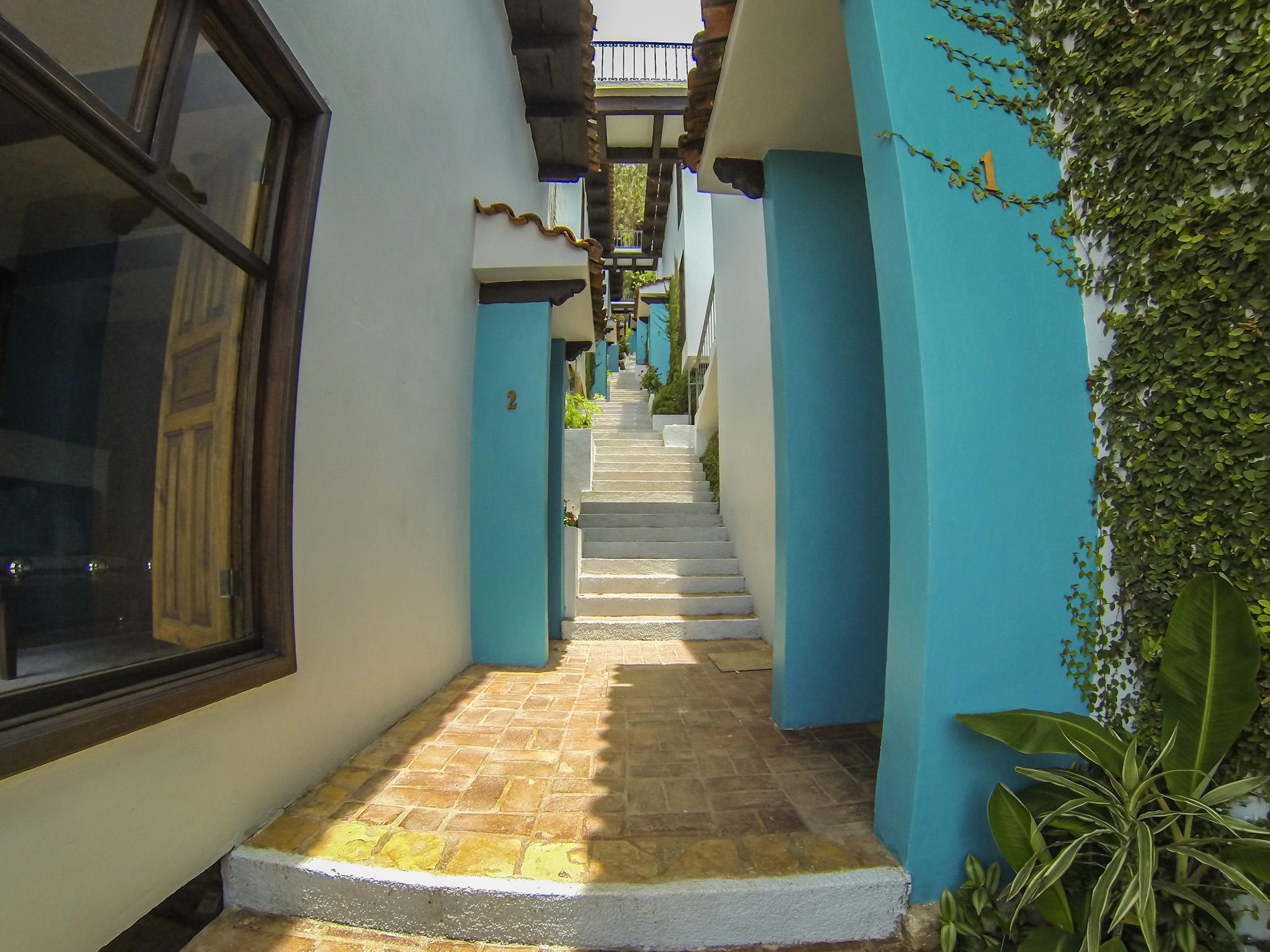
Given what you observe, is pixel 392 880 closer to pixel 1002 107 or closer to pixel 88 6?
pixel 88 6

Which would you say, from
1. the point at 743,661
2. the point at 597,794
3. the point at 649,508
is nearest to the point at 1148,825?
the point at 597,794

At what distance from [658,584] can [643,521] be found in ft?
4.14

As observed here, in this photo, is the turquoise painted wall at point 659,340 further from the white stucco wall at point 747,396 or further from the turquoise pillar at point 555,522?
the turquoise pillar at point 555,522

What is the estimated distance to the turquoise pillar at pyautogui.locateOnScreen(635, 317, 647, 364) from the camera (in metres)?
18.8

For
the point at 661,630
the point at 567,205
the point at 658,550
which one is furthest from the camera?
the point at 567,205

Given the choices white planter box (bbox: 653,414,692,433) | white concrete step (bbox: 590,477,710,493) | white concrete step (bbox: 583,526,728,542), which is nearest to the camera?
white concrete step (bbox: 583,526,728,542)

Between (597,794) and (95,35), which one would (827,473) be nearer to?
(597,794)

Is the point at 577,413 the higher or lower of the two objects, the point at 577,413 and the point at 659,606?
the higher

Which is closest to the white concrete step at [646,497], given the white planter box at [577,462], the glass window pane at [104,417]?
the white planter box at [577,462]

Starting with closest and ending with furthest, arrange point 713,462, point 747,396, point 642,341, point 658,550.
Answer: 1. point 747,396
2. point 658,550
3. point 713,462
4. point 642,341

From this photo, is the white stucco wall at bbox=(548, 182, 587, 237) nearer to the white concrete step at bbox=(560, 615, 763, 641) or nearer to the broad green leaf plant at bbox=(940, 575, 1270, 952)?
the white concrete step at bbox=(560, 615, 763, 641)

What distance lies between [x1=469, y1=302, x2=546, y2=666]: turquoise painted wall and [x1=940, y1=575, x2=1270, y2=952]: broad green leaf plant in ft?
10.4

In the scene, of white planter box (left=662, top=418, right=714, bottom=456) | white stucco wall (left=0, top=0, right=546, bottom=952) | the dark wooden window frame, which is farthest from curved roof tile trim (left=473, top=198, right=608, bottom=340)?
white planter box (left=662, top=418, right=714, bottom=456)

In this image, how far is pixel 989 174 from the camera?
75.3 inches
